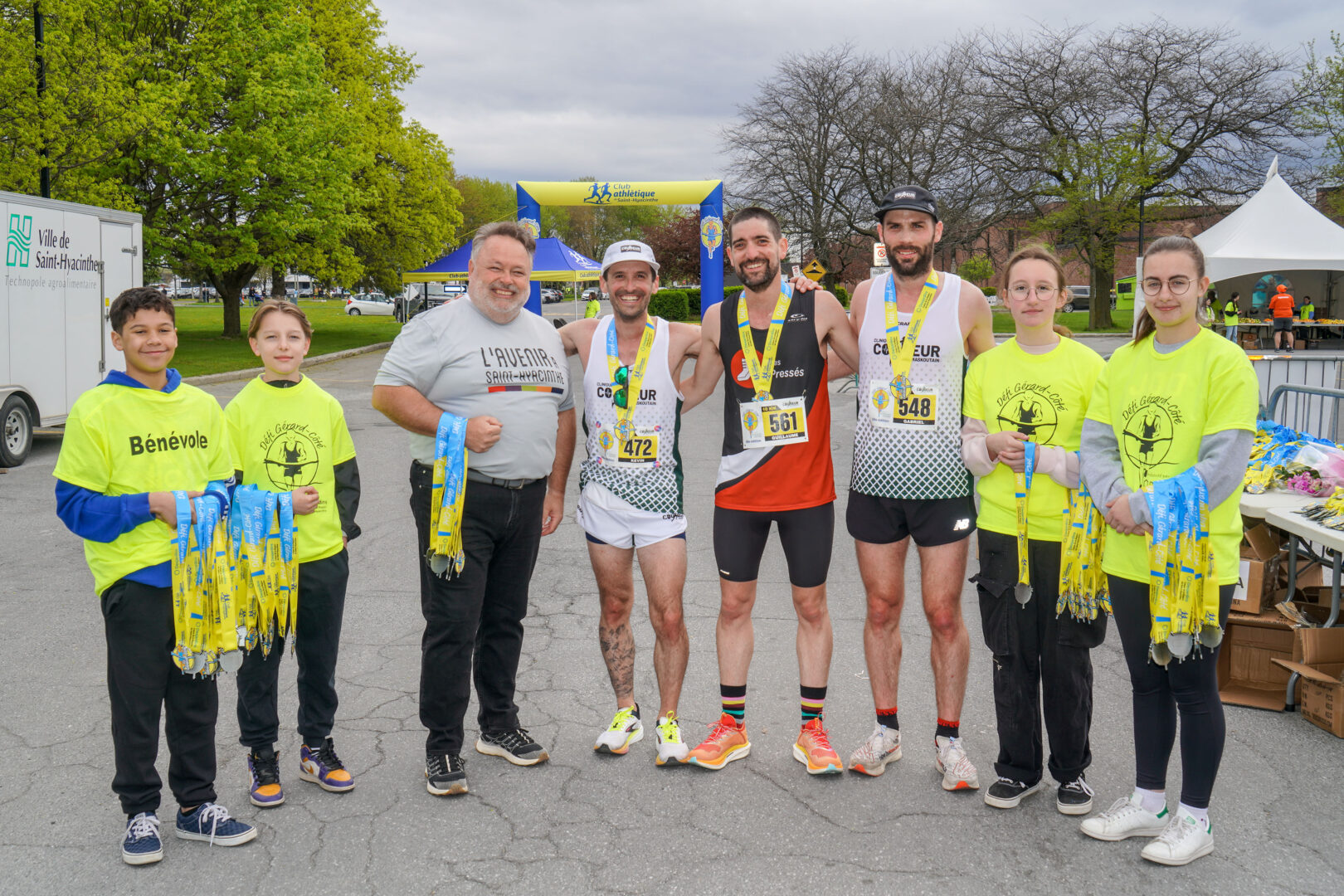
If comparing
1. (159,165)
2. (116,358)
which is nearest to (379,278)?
(159,165)

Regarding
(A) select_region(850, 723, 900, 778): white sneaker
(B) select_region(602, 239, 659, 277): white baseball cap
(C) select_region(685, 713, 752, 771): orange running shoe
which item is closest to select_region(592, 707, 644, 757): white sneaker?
(C) select_region(685, 713, 752, 771): orange running shoe

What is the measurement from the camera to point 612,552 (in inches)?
159

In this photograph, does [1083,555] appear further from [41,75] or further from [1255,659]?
[41,75]

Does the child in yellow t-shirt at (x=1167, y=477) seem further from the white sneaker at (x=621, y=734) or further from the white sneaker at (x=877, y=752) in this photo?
the white sneaker at (x=621, y=734)

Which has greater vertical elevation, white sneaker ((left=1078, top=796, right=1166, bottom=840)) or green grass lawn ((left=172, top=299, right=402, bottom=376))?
green grass lawn ((left=172, top=299, right=402, bottom=376))

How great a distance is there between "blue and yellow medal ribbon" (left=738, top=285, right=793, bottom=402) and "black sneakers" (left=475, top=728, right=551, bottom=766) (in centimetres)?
164

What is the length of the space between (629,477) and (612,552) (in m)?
0.32

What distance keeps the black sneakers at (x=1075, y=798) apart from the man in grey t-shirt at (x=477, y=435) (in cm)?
193

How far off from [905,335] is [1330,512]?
7.78 feet

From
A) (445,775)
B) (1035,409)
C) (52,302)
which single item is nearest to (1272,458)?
(1035,409)

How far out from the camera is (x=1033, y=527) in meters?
3.51

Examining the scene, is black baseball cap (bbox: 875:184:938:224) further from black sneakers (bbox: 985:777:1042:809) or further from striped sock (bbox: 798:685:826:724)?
black sneakers (bbox: 985:777:1042:809)

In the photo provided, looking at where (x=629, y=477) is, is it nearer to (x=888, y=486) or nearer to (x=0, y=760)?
(x=888, y=486)

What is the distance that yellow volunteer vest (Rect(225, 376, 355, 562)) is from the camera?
11.8 ft
